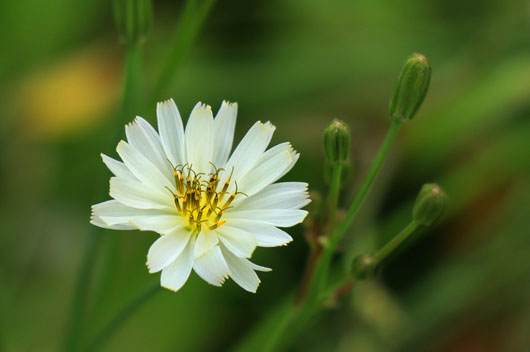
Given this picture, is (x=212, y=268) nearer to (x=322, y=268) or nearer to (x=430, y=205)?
(x=322, y=268)

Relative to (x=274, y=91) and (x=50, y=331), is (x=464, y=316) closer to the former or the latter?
(x=274, y=91)

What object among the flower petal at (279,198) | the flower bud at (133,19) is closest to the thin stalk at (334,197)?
the flower petal at (279,198)

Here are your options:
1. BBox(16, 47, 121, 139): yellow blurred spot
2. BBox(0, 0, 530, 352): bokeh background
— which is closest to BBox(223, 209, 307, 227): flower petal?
BBox(0, 0, 530, 352): bokeh background

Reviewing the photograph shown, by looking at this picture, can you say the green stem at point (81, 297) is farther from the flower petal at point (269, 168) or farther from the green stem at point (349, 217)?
the green stem at point (349, 217)

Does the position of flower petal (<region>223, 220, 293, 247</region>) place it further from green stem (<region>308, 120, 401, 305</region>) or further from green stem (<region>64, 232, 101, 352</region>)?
green stem (<region>64, 232, 101, 352</region>)

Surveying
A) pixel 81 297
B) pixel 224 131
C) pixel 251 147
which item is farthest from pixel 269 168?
pixel 81 297

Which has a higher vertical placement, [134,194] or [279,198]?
[134,194]

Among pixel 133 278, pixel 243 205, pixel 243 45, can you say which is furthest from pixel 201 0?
pixel 243 205
